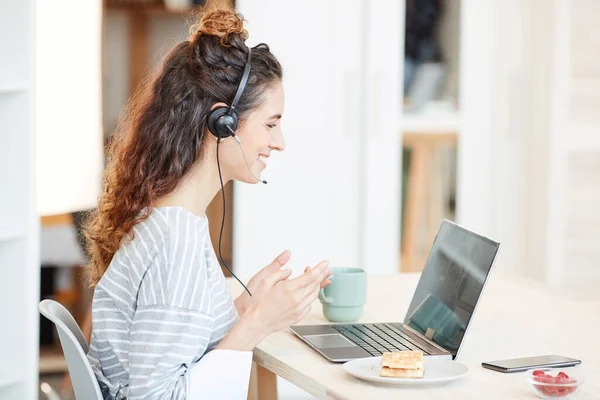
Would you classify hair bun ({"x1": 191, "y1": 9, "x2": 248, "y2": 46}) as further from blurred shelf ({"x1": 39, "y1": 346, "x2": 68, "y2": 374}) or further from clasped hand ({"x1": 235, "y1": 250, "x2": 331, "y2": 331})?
blurred shelf ({"x1": 39, "y1": 346, "x2": 68, "y2": 374})

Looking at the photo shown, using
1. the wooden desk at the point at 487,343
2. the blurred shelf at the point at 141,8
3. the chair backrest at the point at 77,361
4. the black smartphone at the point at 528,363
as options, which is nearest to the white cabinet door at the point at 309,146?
the blurred shelf at the point at 141,8

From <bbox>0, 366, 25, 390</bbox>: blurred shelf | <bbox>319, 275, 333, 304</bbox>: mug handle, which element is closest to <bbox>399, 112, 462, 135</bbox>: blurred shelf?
<bbox>0, 366, 25, 390</bbox>: blurred shelf

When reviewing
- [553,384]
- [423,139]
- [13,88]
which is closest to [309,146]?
[423,139]

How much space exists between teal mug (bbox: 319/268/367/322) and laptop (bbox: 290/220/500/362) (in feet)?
0.12

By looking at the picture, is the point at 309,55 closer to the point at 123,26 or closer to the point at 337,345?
the point at 123,26

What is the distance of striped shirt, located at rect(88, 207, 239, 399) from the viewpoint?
52.9 inches

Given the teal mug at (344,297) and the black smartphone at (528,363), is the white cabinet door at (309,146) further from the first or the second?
the black smartphone at (528,363)

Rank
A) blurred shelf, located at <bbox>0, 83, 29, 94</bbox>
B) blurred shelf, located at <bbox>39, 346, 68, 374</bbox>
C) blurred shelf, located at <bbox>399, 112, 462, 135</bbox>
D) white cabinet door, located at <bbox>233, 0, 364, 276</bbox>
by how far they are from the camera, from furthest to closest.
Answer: blurred shelf, located at <bbox>39, 346, 68, 374</bbox>, blurred shelf, located at <bbox>399, 112, 462, 135</bbox>, white cabinet door, located at <bbox>233, 0, 364, 276</bbox>, blurred shelf, located at <bbox>0, 83, 29, 94</bbox>

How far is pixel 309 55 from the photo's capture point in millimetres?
3295

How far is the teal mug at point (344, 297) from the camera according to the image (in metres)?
1.63

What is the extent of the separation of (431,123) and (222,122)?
213cm

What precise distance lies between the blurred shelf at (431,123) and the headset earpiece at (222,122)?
202 cm

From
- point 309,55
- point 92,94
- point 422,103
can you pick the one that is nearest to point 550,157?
point 422,103

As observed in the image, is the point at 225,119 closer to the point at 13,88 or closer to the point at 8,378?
the point at 13,88
